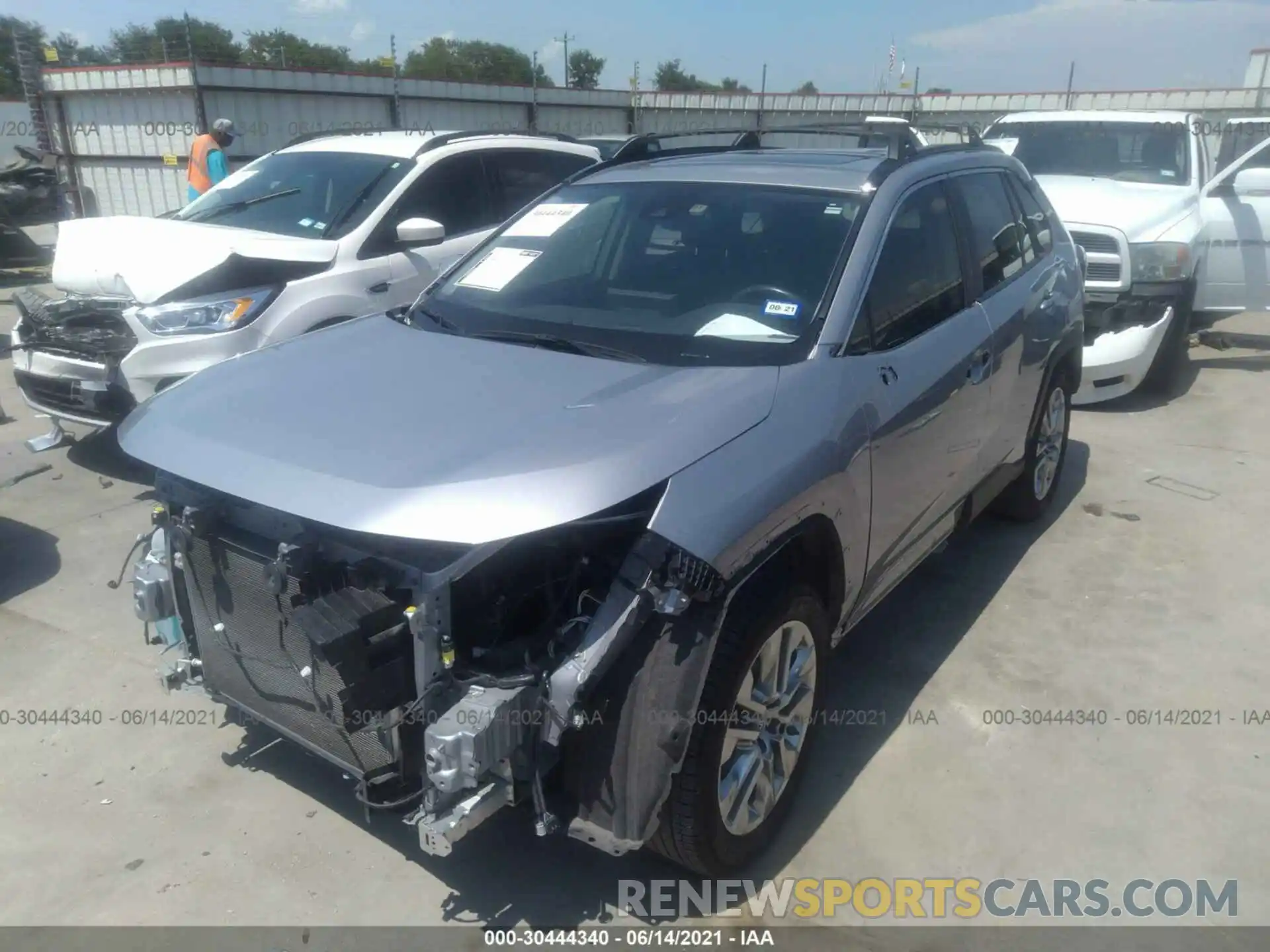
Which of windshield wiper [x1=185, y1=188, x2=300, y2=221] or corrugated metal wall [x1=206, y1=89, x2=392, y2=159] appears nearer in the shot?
windshield wiper [x1=185, y1=188, x2=300, y2=221]

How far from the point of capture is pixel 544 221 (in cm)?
391

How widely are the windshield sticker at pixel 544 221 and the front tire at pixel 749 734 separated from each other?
6.05 feet

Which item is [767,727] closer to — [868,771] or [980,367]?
[868,771]

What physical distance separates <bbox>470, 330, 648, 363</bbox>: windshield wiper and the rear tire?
2581mm

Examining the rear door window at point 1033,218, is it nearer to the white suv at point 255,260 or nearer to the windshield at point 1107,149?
the white suv at point 255,260

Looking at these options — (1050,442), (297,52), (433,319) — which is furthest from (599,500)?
(297,52)

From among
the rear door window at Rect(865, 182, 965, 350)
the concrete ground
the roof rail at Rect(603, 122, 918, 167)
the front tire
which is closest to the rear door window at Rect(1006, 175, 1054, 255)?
the roof rail at Rect(603, 122, 918, 167)

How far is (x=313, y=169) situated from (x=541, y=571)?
4951mm

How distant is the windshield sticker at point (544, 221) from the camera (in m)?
3.84

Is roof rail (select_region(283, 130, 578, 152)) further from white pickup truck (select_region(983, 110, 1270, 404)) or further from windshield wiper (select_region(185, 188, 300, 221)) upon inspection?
white pickup truck (select_region(983, 110, 1270, 404))

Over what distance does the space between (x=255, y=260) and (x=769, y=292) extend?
337 cm

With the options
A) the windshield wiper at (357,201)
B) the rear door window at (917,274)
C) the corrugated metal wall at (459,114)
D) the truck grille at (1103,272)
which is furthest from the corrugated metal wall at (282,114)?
the rear door window at (917,274)

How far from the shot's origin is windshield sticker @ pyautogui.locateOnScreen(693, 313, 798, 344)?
9.81 ft

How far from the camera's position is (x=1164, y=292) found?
729 cm
